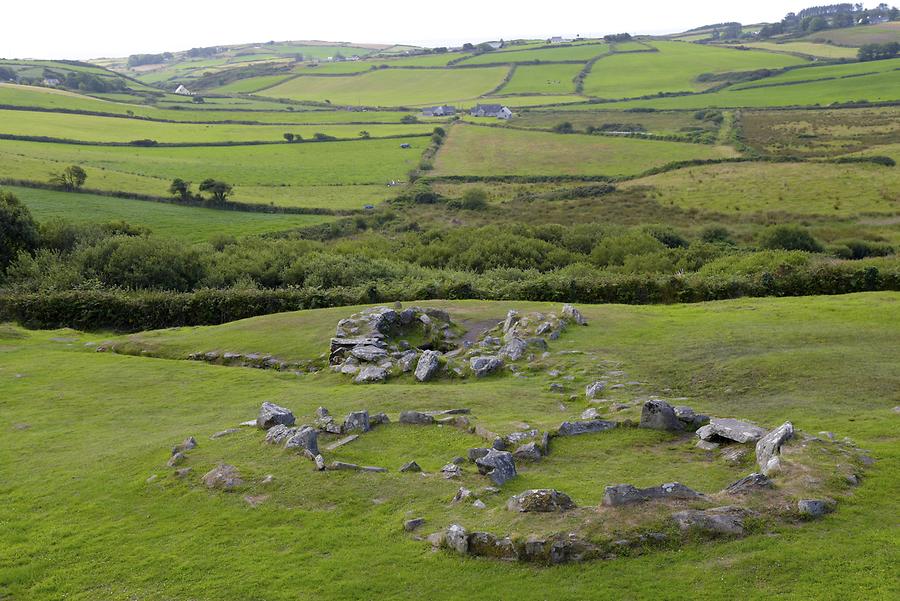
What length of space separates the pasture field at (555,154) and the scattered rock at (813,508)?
11663 cm

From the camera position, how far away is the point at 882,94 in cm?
16862

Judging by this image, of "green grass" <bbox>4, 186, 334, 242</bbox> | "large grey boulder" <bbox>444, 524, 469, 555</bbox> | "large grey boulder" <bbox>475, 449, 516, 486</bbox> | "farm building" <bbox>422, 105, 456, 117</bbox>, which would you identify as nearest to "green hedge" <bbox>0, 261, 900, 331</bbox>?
"large grey boulder" <bbox>475, 449, 516, 486</bbox>

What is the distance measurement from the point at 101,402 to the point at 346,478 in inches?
665

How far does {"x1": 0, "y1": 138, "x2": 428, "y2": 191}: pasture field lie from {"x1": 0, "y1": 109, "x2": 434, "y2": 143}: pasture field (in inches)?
367

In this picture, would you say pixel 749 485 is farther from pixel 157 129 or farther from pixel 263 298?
pixel 157 129

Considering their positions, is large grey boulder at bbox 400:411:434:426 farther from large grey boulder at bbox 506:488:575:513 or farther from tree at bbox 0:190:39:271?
tree at bbox 0:190:39:271

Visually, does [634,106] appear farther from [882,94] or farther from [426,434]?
[426,434]

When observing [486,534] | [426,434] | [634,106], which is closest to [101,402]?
[426,434]

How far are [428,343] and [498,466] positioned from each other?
17.7 meters

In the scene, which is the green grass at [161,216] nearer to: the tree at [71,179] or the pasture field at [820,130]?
the tree at [71,179]

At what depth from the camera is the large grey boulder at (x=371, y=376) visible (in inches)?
1292

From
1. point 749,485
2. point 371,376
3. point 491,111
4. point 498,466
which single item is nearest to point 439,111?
point 491,111

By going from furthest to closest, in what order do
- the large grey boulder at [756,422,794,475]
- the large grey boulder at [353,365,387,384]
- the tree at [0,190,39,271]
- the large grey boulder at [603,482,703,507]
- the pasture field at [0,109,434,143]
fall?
1. the pasture field at [0,109,434,143]
2. the tree at [0,190,39,271]
3. the large grey boulder at [353,365,387,384]
4. the large grey boulder at [756,422,794,475]
5. the large grey boulder at [603,482,703,507]

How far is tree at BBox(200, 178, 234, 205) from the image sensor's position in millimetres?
107188
